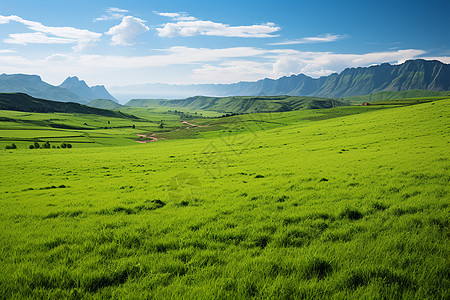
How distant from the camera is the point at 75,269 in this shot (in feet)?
17.6

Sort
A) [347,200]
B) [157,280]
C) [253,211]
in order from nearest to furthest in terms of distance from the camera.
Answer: [157,280], [253,211], [347,200]

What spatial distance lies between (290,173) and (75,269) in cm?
1516

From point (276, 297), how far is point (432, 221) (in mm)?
6768

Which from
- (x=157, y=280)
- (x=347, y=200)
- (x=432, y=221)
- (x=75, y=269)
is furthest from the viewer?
(x=347, y=200)

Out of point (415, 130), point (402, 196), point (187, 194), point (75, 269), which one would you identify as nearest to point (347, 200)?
point (402, 196)

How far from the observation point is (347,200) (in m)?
10.1

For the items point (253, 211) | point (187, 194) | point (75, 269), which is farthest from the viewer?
point (187, 194)

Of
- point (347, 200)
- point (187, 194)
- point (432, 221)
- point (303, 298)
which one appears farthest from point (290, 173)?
point (303, 298)

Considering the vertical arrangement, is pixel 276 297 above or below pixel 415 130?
below

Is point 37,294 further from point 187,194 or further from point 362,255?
point 187,194

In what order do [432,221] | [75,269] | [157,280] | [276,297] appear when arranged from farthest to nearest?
[432,221], [75,269], [157,280], [276,297]

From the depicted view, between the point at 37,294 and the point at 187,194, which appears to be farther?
the point at 187,194

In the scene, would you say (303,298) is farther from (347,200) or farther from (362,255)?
(347,200)

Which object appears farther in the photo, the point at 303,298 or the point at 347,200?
the point at 347,200
